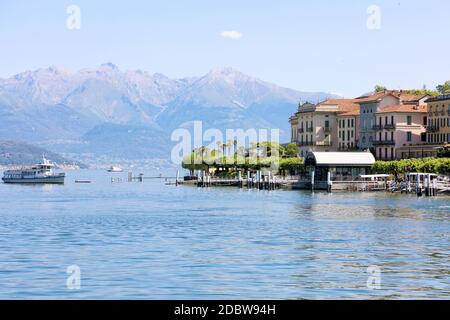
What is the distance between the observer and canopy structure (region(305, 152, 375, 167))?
157875mm

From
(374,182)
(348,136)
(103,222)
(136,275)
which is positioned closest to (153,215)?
(103,222)

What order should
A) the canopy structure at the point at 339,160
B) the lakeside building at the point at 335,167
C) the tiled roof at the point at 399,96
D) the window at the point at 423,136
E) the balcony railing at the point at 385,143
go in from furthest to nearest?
the tiled roof at the point at 399,96 → the window at the point at 423,136 → the balcony railing at the point at 385,143 → the canopy structure at the point at 339,160 → the lakeside building at the point at 335,167

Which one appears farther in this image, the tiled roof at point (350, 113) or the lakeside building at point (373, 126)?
the tiled roof at point (350, 113)

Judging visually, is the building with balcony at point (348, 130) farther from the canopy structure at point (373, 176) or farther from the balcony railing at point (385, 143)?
the canopy structure at point (373, 176)

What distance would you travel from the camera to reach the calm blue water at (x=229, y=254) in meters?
37.6

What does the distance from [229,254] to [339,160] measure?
359 ft

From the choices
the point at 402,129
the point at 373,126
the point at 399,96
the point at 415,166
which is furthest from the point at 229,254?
the point at 399,96

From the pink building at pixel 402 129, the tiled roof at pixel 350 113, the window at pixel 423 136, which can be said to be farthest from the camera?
the tiled roof at pixel 350 113

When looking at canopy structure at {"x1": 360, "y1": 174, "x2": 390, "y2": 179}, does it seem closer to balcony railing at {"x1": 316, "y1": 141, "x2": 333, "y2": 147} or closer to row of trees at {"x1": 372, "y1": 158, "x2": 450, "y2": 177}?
row of trees at {"x1": 372, "y1": 158, "x2": 450, "y2": 177}

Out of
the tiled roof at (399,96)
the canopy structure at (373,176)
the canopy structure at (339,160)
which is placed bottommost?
the canopy structure at (373,176)

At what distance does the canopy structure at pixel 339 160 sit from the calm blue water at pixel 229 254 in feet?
212

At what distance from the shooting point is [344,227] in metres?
71.0

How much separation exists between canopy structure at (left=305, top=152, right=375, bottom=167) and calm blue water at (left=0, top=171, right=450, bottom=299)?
212 ft

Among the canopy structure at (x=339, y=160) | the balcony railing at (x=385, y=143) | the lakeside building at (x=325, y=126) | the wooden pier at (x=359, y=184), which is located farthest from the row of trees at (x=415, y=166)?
the lakeside building at (x=325, y=126)
